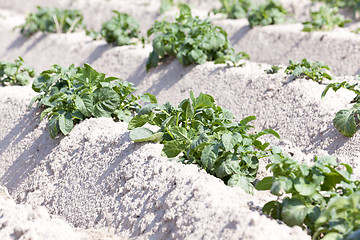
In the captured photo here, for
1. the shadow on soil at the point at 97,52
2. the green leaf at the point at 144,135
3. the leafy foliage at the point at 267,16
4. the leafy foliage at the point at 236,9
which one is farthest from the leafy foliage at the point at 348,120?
the leafy foliage at the point at 236,9

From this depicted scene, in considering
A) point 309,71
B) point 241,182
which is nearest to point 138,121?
point 241,182

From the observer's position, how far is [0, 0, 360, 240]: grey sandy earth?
121 inches

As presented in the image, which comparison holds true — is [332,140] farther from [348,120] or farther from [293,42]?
[293,42]

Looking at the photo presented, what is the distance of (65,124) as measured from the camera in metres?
4.42

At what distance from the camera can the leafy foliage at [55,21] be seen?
9953 millimetres

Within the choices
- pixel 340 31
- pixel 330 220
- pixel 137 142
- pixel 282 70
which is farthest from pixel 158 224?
pixel 340 31

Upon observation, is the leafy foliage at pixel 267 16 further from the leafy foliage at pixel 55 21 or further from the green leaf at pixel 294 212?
the green leaf at pixel 294 212

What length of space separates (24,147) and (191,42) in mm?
2805

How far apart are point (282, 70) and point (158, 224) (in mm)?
3447

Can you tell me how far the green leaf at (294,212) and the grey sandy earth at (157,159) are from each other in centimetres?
5

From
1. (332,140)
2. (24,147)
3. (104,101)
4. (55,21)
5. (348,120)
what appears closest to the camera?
(348,120)

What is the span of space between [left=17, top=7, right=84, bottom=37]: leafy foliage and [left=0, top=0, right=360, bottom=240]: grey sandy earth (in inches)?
93.2

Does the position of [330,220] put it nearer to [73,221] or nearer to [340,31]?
[73,221]

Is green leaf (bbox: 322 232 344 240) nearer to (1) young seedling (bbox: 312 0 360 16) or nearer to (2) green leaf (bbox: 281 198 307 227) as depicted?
(2) green leaf (bbox: 281 198 307 227)
